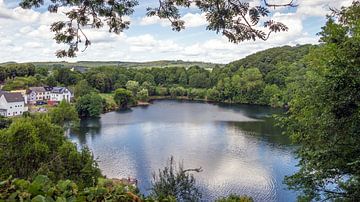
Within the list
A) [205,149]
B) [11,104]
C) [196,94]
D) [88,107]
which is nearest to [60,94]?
→ [11,104]

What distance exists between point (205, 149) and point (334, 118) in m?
17.7

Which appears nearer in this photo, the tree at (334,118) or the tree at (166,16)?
the tree at (166,16)

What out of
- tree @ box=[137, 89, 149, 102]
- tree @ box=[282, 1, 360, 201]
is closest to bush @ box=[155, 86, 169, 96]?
tree @ box=[137, 89, 149, 102]

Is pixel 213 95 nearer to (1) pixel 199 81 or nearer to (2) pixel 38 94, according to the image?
(1) pixel 199 81

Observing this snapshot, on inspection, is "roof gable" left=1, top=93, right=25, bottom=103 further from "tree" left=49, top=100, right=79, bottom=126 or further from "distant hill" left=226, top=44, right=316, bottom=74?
"distant hill" left=226, top=44, right=316, bottom=74

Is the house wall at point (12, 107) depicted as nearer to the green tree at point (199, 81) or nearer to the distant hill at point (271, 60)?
the green tree at point (199, 81)

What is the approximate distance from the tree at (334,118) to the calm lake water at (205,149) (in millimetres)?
8812

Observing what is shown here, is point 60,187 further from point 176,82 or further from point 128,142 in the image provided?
point 176,82

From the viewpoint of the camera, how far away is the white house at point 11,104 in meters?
39.8

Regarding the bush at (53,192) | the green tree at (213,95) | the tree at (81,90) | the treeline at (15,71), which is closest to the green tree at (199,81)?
the green tree at (213,95)

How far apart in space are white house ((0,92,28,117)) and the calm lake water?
967 centimetres

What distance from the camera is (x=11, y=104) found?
132 feet

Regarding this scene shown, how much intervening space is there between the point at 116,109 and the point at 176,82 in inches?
1056

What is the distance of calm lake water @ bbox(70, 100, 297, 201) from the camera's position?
17781mm
